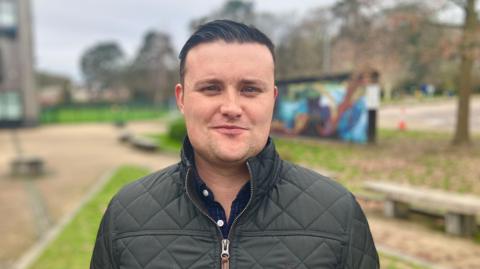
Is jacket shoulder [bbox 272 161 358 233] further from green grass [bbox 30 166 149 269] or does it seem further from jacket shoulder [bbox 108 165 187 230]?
green grass [bbox 30 166 149 269]

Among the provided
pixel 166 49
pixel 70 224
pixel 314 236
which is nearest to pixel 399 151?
pixel 70 224

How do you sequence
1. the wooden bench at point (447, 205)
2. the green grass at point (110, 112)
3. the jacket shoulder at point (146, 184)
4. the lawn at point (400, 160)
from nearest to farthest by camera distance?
the jacket shoulder at point (146, 184) → the wooden bench at point (447, 205) → the lawn at point (400, 160) → the green grass at point (110, 112)

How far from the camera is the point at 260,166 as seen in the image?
1540 millimetres

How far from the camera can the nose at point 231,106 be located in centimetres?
142

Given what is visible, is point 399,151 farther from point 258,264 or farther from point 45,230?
point 258,264

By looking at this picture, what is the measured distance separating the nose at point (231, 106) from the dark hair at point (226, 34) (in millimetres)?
189

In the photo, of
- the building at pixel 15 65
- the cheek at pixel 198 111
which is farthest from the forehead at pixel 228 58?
the building at pixel 15 65

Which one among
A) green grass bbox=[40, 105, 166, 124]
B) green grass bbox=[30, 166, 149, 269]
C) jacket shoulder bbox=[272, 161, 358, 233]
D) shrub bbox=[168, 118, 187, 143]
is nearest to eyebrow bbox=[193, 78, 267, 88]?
jacket shoulder bbox=[272, 161, 358, 233]

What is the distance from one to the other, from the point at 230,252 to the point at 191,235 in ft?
0.51

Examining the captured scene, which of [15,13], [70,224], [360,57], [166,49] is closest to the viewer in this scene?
[70,224]

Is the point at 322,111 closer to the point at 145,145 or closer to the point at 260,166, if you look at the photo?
the point at 145,145

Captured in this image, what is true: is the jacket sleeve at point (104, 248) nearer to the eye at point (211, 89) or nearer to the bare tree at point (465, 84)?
the eye at point (211, 89)

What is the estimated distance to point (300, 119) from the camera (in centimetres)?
1702

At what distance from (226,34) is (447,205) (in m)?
5.66
